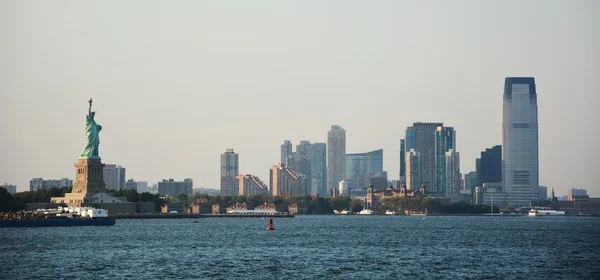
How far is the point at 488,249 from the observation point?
11762cm

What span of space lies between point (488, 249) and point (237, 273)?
42227mm

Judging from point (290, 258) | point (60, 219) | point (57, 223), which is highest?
point (60, 219)

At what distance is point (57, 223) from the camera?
17938 cm

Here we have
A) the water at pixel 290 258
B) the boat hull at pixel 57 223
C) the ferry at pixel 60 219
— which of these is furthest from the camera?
the ferry at pixel 60 219

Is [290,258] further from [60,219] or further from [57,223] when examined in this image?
[60,219]

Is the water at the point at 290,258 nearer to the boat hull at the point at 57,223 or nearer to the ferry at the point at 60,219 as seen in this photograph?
the boat hull at the point at 57,223

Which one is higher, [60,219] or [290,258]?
[60,219]

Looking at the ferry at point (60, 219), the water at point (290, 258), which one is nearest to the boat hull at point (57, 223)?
the ferry at point (60, 219)

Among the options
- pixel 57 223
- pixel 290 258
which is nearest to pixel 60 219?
pixel 57 223

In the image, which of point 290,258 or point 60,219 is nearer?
point 290,258

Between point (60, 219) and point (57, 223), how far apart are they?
279 centimetres

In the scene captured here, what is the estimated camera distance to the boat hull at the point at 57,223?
17300cm

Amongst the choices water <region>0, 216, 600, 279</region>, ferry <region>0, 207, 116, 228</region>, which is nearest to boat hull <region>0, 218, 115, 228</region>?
ferry <region>0, 207, 116, 228</region>

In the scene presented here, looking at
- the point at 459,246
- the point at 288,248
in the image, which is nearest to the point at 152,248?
the point at 288,248
